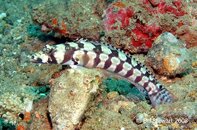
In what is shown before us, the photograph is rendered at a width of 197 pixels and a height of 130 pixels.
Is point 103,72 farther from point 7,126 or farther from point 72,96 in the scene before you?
point 7,126

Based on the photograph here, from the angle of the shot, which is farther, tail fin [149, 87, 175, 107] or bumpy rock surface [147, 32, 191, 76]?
bumpy rock surface [147, 32, 191, 76]

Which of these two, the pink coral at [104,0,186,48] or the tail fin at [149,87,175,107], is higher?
the pink coral at [104,0,186,48]

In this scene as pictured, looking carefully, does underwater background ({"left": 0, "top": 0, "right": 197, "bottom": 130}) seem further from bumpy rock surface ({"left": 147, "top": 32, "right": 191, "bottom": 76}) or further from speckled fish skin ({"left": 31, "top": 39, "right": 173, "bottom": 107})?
speckled fish skin ({"left": 31, "top": 39, "right": 173, "bottom": 107})

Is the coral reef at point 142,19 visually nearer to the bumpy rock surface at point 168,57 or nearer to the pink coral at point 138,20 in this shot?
the pink coral at point 138,20

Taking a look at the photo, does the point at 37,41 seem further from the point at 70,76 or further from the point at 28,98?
the point at 70,76

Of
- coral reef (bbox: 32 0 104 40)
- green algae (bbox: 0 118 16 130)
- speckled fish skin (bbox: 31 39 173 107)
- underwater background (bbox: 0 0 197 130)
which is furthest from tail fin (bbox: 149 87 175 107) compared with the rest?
green algae (bbox: 0 118 16 130)

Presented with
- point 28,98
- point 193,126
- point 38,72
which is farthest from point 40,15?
point 193,126

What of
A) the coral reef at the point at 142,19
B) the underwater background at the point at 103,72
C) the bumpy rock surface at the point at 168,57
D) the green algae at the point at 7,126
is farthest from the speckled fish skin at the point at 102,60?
the coral reef at the point at 142,19
